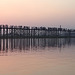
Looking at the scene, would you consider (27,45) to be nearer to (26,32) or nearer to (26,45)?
(26,45)

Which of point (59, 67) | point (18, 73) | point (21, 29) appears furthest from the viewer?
point (21, 29)

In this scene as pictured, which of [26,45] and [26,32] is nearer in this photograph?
[26,45]

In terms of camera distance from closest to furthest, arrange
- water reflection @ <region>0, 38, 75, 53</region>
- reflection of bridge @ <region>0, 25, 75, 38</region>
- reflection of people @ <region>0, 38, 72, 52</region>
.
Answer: water reflection @ <region>0, 38, 75, 53</region>, reflection of people @ <region>0, 38, 72, 52</region>, reflection of bridge @ <region>0, 25, 75, 38</region>

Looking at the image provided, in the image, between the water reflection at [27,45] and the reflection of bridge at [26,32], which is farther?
the reflection of bridge at [26,32]

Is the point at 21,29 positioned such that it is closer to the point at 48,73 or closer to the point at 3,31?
the point at 3,31

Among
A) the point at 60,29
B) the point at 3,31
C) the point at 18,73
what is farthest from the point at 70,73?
the point at 60,29

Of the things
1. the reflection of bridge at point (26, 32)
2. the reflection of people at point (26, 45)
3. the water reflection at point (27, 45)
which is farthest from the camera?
the reflection of bridge at point (26, 32)

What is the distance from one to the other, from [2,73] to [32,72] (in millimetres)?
1729

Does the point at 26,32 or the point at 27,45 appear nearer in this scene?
the point at 27,45

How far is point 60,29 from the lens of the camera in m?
132

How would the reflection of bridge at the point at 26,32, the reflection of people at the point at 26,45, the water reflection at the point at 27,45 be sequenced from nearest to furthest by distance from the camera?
the water reflection at the point at 27,45, the reflection of people at the point at 26,45, the reflection of bridge at the point at 26,32

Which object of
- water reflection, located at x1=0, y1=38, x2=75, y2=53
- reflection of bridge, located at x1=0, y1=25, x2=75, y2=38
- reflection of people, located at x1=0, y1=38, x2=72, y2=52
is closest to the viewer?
water reflection, located at x1=0, y1=38, x2=75, y2=53

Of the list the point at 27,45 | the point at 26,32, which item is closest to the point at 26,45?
the point at 27,45

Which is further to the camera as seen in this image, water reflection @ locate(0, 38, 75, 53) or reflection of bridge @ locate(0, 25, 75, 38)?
reflection of bridge @ locate(0, 25, 75, 38)
